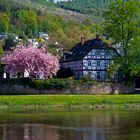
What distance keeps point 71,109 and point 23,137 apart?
958 inches

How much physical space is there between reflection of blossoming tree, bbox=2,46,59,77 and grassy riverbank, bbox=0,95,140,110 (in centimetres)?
1674

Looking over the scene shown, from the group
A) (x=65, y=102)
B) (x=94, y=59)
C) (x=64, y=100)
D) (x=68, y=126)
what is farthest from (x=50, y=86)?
(x=68, y=126)

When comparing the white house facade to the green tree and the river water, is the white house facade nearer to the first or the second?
the green tree

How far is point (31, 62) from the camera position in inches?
3142

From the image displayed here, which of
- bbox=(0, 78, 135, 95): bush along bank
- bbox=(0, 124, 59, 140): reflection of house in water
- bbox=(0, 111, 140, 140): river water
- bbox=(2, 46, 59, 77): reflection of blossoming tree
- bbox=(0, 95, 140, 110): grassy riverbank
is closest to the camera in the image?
bbox=(0, 124, 59, 140): reflection of house in water

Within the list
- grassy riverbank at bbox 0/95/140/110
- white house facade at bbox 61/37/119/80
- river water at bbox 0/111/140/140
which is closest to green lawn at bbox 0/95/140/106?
grassy riverbank at bbox 0/95/140/110

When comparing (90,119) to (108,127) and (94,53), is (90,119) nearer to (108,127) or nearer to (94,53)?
(108,127)

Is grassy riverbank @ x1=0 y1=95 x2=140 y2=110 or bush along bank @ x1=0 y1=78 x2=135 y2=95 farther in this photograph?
bush along bank @ x1=0 y1=78 x2=135 y2=95

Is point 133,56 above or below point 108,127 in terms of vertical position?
above

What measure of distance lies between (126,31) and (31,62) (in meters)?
14.9

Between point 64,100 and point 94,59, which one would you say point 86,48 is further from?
point 64,100

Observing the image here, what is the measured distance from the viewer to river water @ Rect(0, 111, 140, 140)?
3394cm

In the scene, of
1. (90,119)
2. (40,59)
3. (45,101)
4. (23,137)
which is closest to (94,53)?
(40,59)

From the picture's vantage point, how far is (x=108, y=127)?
128ft
